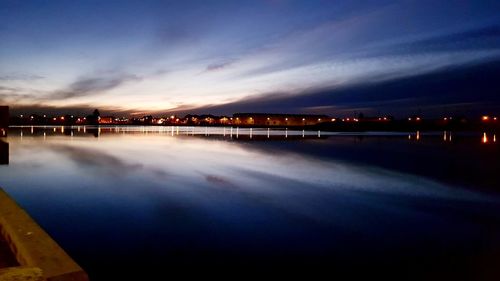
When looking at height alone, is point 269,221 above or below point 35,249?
below

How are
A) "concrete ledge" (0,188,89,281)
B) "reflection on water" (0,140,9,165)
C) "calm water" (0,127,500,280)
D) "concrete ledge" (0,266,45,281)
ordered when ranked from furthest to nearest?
"reflection on water" (0,140,9,165), "calm water" (0,127,500,280), "concrete ledge" (0,188,89,281), "concrete ledge" (0,266,45,281)

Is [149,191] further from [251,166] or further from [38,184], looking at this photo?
[251,166]

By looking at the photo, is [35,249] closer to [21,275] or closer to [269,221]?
[21,275]

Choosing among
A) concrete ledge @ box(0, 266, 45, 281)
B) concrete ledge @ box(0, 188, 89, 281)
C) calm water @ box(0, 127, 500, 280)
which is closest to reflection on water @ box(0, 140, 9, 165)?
calm water @ box(0, 127, 500, 280)

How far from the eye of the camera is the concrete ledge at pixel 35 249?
3.62 m

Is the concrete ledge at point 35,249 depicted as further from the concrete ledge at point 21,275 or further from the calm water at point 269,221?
the calm water at point 269,221

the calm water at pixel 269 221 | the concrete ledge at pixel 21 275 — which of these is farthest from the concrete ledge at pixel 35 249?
the calm water at pixel 269 221

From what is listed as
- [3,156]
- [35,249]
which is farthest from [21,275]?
[3,156]

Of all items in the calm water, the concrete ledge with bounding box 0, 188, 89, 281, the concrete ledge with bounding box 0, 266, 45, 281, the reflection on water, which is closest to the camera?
the concrete ledge with bounding box 0, 266, 45, 281

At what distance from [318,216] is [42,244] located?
24.1ft

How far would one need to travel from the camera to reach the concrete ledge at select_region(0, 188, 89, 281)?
3625mm

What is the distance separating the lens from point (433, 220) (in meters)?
10.1

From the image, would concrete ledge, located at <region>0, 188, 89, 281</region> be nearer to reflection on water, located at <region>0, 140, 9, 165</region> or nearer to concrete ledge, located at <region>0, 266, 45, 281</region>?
concrete ledge, located at <region>0, 266, 45, 281</region>

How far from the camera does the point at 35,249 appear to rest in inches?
166
